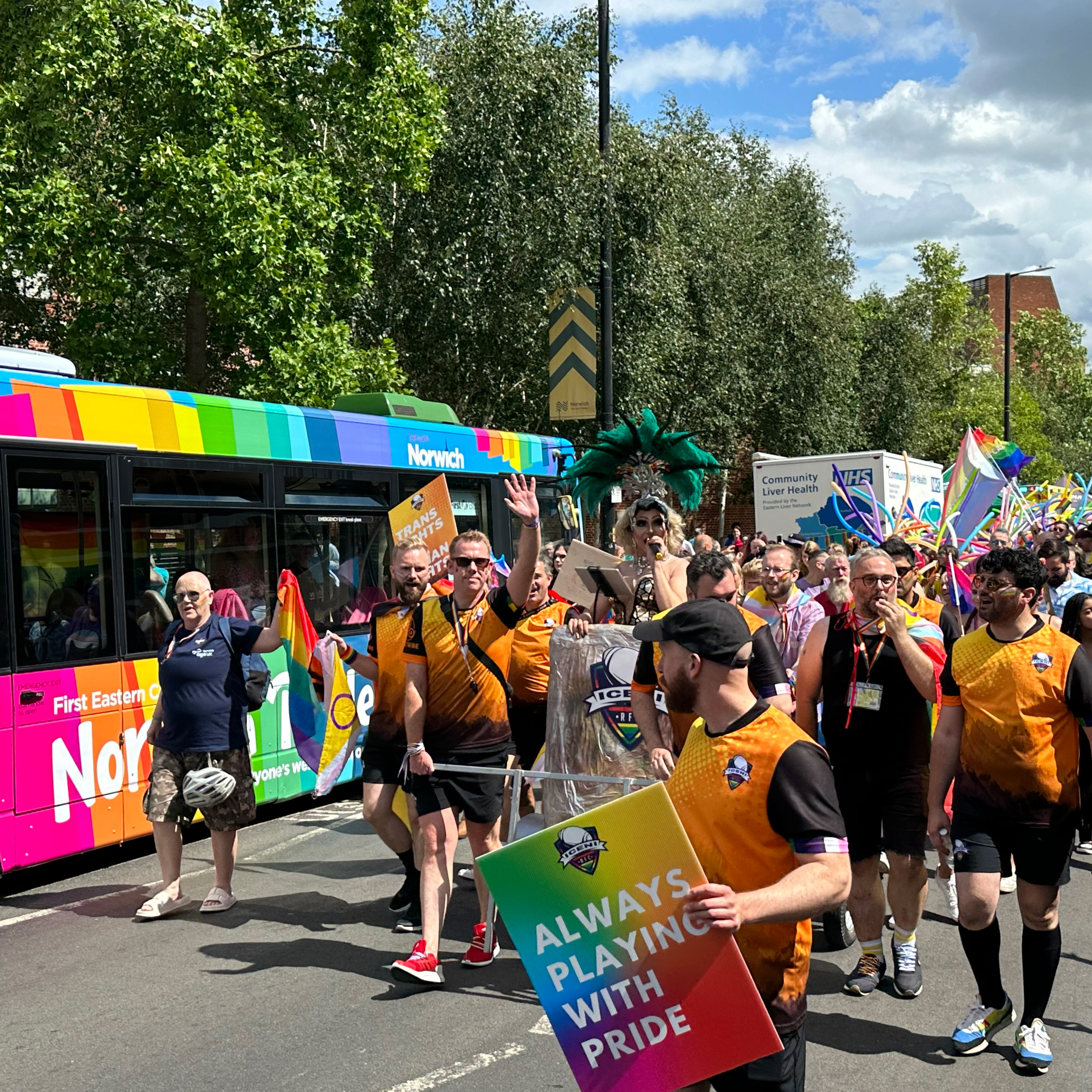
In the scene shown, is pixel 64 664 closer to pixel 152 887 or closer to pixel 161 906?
pixel 152 887

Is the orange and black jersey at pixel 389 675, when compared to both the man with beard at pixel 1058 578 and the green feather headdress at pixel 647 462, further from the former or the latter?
the man with beard at pixel 1058 578

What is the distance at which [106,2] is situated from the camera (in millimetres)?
12648

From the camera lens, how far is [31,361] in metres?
7.52

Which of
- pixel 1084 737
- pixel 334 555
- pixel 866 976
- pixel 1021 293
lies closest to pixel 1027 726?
pixel 1084 737

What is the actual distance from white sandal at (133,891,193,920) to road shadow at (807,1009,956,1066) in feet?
11.2

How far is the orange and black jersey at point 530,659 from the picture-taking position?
23.5 feet

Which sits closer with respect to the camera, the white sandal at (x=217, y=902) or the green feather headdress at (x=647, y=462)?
the white sandal at (x=217, y=902)

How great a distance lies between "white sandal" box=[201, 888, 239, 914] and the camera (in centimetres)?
667

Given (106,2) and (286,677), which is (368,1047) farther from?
(106,2)

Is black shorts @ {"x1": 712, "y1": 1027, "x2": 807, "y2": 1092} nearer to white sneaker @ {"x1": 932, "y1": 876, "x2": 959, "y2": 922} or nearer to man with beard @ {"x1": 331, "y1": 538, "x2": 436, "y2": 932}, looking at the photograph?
man with beard @ {"x1": 331, "y1": 538, "x2": 436, "y2": 932}

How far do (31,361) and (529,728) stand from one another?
370 centimetres

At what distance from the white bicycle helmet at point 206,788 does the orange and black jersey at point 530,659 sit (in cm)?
166

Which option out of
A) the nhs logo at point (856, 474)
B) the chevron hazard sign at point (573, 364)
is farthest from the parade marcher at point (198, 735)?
the nhs logo at point (856, 474)

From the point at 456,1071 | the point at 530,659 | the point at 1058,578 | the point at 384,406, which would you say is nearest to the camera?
the point at 456,1071
